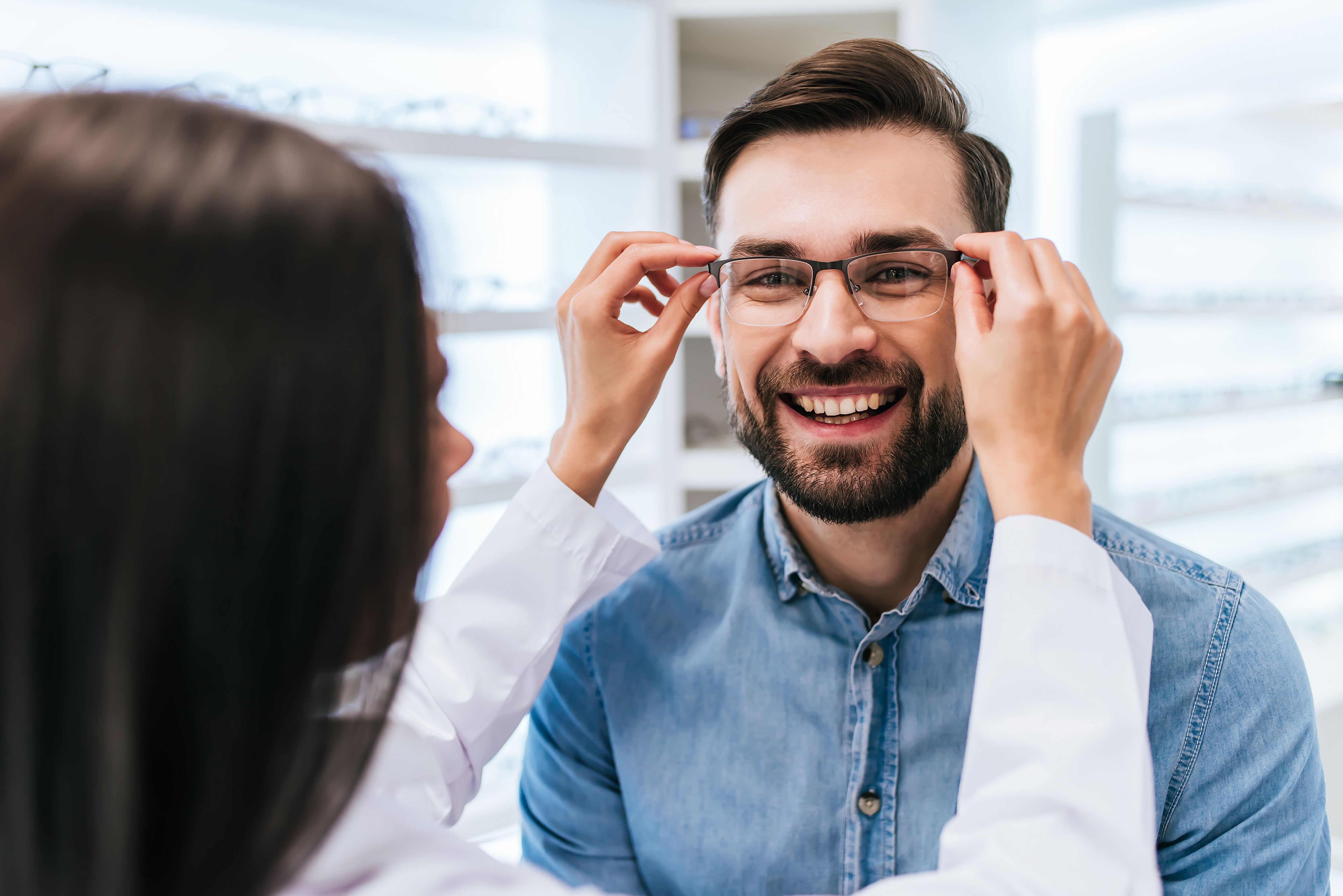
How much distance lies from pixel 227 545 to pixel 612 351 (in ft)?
2.03

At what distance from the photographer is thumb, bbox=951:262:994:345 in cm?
84

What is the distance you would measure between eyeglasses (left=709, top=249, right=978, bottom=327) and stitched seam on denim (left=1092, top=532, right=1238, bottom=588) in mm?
337

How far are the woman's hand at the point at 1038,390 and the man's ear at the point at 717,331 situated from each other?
51 cm

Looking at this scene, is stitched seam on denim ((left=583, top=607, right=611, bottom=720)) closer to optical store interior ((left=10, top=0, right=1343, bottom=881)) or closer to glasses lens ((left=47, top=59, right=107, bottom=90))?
optical store interior ((left=10, top=0, right=1343, bottom=881))

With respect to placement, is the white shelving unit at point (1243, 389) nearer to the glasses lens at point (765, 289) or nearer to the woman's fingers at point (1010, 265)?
the glasses lens at point (765, 289)

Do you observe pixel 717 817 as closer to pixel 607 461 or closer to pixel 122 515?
pixel 607 461

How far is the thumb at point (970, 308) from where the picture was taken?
842 millimetres

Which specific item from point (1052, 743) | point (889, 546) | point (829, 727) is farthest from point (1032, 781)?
point (889, 546)

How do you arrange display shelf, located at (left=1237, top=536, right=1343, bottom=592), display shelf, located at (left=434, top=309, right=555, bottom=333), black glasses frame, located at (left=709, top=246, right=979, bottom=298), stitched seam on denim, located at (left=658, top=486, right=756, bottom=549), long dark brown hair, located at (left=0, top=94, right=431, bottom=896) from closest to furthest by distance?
1. long dark brown hair, located at (left=0, top=94, right=431, bottom=896)
2. black glasses frame, located at (left=709, top=246, right=979, bottom=298)
3. stitched seam on denim, located at (left=658, top=486, right=756, bottom=549)
4. display shelf, located at (left=434, top=309, right=555, bottom=333)
5. display shelf, located at (left=1237, top=536, right=1343, bottom=592)

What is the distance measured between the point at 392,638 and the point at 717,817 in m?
0.61

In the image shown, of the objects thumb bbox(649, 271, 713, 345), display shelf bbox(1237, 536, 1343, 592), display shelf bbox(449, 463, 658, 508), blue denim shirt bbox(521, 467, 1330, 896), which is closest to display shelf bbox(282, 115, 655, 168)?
display shelf bbox(449, 463, 658, 508)

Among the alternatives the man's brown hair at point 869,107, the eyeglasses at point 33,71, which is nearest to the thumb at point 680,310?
the man's brown hair at point 869,107

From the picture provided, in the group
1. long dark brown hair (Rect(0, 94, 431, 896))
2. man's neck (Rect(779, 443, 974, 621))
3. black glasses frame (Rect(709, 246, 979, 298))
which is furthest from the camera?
man's neck (Rect(779, 443, 974, 621))

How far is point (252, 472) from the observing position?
500mm
